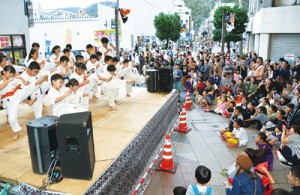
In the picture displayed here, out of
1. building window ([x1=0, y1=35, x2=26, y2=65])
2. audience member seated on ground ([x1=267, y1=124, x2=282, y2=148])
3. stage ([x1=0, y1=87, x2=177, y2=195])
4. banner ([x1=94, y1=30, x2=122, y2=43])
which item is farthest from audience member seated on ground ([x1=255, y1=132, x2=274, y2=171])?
banner ([x1=94, y1=30, x2=122, y2=43])

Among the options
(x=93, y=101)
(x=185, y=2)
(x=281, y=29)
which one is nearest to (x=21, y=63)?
(x=93, y=101)

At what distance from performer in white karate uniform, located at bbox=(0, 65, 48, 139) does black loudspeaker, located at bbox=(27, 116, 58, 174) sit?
187cm

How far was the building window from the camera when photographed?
11.1m

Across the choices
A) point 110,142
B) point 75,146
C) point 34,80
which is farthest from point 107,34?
point 75,146

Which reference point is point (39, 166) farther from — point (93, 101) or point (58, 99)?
point (93, 101)

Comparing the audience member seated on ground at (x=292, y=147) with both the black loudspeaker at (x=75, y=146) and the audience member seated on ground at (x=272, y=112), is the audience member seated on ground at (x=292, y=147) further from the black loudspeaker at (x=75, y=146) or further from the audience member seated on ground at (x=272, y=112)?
the black loudspeaker at (x=75, y=146)

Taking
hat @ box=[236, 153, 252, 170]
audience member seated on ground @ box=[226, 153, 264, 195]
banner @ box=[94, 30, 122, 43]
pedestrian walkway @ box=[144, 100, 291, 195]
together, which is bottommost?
pedestrian walkway @ box=[144, 100, 291, 195]

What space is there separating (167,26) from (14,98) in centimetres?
2679

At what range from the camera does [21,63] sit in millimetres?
11992

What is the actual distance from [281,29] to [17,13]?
13286 millimetres

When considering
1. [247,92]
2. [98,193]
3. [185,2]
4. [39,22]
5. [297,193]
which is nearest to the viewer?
[297,193]

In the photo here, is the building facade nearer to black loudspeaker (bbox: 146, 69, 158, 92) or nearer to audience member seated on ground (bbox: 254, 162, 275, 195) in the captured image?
black loudspeaker (bbox: 146, 69, 158, 92)

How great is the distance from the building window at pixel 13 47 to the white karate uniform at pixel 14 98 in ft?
20.9

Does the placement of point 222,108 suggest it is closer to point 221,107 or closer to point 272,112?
point 221,107
